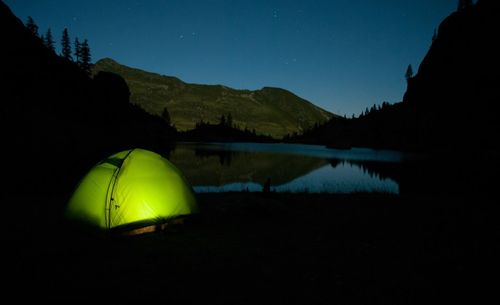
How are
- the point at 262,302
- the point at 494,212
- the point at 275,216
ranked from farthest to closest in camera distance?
the point at 494,212 < the point at 275,216 < the point at 262,302

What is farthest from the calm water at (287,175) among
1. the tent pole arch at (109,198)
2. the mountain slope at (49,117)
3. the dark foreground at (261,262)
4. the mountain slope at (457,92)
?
the mountain slope at (457,92)

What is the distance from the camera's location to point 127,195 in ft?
26.4

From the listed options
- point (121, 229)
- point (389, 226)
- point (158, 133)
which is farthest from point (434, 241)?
point (158, 133)

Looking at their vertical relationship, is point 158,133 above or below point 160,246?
above

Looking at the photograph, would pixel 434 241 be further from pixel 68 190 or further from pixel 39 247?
pixel 68 190

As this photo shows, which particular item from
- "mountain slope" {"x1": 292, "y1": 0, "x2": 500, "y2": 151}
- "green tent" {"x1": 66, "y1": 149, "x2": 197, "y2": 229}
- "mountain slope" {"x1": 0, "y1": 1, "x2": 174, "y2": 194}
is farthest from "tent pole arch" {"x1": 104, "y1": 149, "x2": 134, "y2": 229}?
"mountain slope" {"x1": 292, "y1": 0, "x2": 500, "y2": 151}

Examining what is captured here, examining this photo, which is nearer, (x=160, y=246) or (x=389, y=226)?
(x=160, y=246)

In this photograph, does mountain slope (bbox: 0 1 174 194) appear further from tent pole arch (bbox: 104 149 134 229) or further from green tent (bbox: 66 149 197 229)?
tent pole arch (bbox: 104 149 134 229)

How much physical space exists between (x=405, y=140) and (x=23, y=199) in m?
145

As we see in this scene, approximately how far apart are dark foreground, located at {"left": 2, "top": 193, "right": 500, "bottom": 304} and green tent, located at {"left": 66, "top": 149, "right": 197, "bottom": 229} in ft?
1.87

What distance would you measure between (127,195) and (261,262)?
4.66 metres

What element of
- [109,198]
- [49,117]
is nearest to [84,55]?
[49,117]

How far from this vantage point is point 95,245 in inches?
294

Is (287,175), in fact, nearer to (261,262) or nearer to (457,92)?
(261,262)
